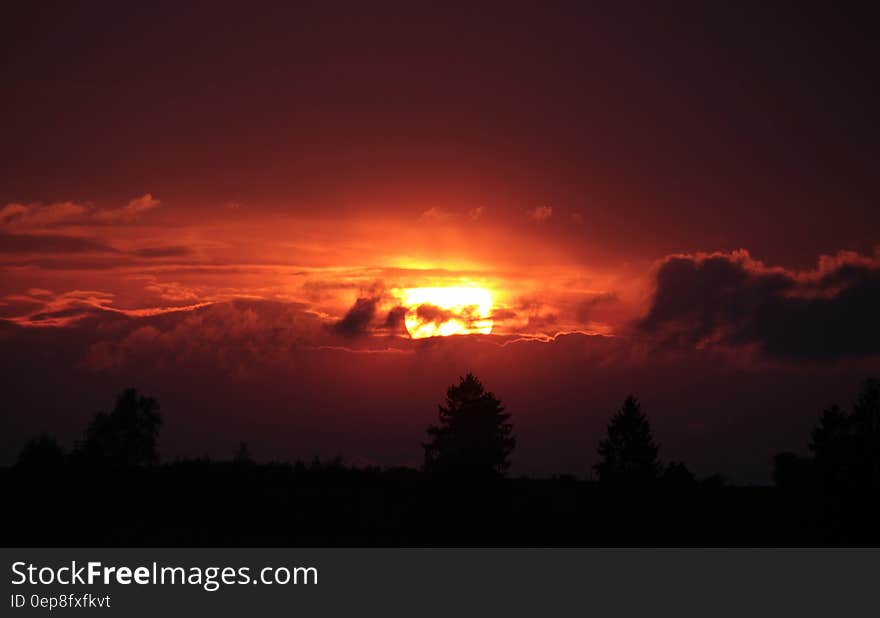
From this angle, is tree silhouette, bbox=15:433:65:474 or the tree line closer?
the tree line

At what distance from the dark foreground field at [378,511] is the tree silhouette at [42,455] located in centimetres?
365

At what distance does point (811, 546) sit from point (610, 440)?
15986 millimetres

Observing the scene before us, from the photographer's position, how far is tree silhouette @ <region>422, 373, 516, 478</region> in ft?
220

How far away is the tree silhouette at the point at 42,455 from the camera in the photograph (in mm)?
82688

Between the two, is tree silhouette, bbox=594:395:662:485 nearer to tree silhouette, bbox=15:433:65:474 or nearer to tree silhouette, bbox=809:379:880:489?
tree silhouette, bbox=809:379:880:489

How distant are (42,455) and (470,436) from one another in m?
45.1

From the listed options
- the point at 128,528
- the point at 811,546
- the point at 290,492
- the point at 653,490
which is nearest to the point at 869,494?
the point at 811,546

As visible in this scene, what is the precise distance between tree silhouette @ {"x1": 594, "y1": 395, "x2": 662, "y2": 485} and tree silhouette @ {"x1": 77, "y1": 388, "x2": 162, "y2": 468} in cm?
4148

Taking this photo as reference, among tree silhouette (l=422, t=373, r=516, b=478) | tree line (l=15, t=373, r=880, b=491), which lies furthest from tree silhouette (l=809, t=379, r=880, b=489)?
tree silhouette (l=422, t=373, r=516, b=478)

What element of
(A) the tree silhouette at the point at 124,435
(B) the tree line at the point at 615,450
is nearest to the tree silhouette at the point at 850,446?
(B) the tree line at the point at 615,450

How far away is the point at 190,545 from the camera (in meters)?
66.8

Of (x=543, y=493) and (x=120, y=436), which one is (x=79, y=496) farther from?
(x=543, y=493)

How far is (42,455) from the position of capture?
90.7 meters

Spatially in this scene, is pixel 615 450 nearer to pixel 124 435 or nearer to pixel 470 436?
pixel 470 436
